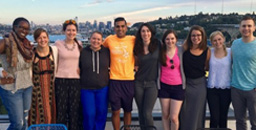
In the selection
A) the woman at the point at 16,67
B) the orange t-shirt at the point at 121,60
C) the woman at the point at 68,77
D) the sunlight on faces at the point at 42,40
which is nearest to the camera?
the woman at the point at 16,67

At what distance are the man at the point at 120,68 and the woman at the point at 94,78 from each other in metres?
0.09

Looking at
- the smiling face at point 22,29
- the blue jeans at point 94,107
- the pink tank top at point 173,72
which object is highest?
the smiling face at point 22,29

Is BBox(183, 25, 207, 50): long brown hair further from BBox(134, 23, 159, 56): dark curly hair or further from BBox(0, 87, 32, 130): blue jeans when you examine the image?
BBox(0, 87, 32, 130): blue jeans

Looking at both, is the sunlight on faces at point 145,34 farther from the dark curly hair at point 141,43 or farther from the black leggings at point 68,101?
the black leggings at point 68,101

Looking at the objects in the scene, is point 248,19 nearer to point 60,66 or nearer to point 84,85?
point 84,85

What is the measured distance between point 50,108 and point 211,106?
2.16 meters

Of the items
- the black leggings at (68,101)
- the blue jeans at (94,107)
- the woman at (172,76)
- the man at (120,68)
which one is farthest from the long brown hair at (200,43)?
the black leggings at (68,101)

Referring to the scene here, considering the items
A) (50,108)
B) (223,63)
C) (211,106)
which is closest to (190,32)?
(223,63)

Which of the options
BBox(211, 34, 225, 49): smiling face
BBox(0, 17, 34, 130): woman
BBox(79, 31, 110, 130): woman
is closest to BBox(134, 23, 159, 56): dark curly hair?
BBox(79, 31, 110, 130): woman

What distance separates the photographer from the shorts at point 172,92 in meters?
2.90

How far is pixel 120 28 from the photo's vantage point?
2.97 meters

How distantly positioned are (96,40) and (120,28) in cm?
37

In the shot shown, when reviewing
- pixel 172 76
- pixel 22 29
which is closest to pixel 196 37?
pixel 172 76

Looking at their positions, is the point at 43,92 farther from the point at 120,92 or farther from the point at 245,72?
the point at 245,72
